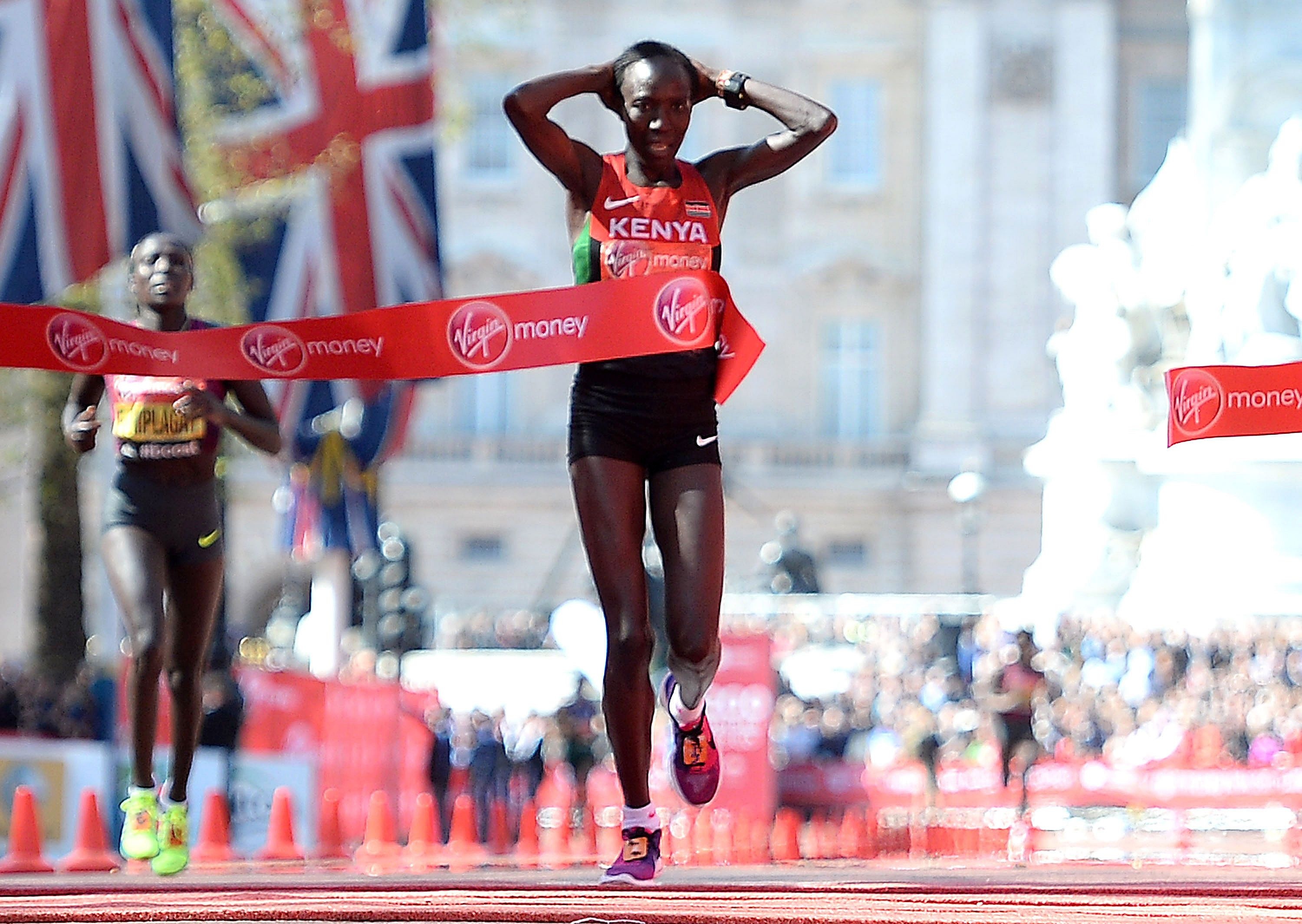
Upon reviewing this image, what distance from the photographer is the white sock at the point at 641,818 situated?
700cm

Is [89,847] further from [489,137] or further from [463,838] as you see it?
[489,137]

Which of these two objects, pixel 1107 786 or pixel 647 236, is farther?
pixel 1107 786

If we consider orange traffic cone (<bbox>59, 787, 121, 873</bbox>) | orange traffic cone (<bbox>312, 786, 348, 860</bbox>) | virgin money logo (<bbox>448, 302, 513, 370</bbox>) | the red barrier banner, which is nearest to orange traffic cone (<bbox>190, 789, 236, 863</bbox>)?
orange traffic cone (<bbox>59, 787, 121, 873</bbox>)

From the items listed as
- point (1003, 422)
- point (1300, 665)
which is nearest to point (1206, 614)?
point (1300, 665)

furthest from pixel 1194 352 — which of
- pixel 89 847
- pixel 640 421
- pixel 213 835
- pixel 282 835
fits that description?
pixel 640 421

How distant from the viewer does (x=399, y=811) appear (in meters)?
16.9

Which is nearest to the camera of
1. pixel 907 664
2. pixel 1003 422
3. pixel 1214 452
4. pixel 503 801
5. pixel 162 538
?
pixel 162 538

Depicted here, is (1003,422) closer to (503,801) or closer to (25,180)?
(503,801)

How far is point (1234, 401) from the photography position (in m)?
8.01

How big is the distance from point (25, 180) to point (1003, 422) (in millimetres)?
39629

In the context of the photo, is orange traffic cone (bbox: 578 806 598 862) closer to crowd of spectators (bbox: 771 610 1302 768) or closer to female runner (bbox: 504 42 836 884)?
crowd of spectators (bbox: 771 610 1302 768)

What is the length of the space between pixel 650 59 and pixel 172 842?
311cm

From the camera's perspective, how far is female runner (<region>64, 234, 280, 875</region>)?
814 centimetres

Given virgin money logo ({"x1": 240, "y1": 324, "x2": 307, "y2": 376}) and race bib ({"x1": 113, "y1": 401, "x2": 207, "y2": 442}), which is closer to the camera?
virgin money logo ({"x1": 240, "y1": 324, "x2": 307, "y2": 376})
